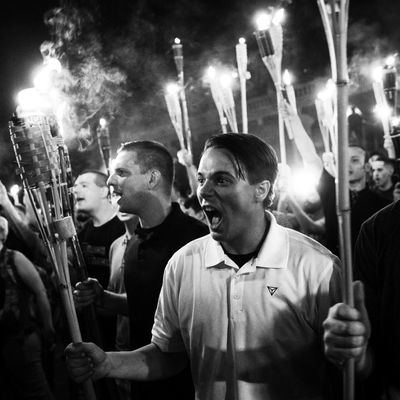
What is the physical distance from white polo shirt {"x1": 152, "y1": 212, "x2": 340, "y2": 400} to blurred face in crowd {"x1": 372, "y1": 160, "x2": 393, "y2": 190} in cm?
546

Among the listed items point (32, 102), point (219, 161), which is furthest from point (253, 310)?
point (32, 102)

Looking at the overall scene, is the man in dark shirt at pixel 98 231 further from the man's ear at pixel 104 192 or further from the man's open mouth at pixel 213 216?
the man's open mouth at pixel 213 216

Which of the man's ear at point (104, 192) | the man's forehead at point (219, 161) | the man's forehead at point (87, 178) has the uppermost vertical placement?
the man's forehead at point (219, 161)

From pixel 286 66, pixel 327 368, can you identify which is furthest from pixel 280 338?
pixel 286 66

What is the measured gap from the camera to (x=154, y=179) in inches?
151

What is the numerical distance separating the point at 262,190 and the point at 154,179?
148 cm

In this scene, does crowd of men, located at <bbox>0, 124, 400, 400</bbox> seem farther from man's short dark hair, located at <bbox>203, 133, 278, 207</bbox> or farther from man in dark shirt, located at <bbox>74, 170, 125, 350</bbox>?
man in dark shirt, located at <bbox>74, 170, 125, 350</bbox>

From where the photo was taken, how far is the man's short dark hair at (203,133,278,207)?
8.14 feet

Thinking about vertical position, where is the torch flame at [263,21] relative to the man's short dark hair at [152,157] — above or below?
above

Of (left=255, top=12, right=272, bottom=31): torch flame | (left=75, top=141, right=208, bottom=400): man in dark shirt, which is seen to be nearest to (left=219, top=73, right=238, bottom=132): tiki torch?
(left=255, top=12, right=272, bottom=31): torch flame

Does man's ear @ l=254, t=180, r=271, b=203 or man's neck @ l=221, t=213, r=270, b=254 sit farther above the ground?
man's ear @ l=254, t=180, r=271, b=203

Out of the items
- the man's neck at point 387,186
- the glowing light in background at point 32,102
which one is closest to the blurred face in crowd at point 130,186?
the glowing light in background at point 32,102

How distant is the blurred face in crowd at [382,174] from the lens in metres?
7.34

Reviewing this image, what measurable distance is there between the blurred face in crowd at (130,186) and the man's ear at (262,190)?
1421mm
